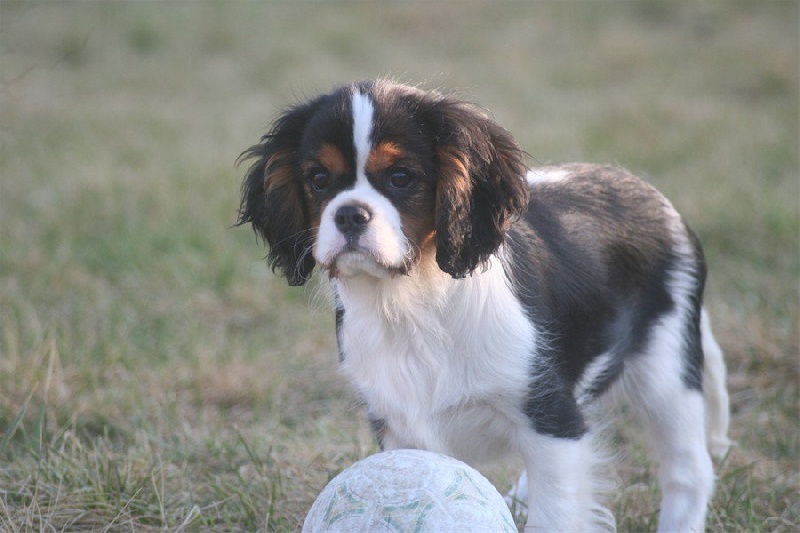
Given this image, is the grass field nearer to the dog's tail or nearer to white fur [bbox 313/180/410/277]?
the dog's tail

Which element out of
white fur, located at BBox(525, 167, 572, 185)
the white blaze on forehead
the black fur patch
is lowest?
the black fur patch

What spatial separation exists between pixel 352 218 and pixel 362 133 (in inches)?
9.9

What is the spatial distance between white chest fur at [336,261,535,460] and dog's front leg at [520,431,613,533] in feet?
0.36

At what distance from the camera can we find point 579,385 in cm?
353

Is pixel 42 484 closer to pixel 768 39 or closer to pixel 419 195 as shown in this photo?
pixel 419 195

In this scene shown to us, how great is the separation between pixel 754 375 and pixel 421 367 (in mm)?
2475

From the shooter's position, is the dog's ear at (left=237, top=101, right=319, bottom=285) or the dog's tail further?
the dog's tail

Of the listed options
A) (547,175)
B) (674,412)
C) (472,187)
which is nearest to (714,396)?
(674,412)

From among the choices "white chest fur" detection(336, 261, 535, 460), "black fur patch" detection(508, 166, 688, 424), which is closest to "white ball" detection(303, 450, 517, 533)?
"white chest fur" detection(336, 261, 535, 460)

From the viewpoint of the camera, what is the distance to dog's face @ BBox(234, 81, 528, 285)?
290 centimetres

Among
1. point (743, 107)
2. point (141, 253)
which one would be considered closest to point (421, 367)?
point (141, 253)

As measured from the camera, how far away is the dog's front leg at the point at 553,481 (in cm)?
315

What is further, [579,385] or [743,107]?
[743,107]

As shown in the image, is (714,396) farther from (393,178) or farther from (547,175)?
(393,178)
